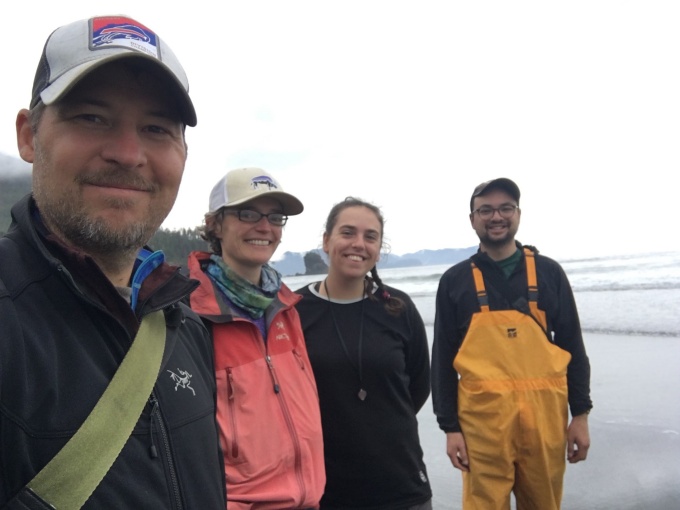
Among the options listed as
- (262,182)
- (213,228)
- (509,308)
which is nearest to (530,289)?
(509,308)

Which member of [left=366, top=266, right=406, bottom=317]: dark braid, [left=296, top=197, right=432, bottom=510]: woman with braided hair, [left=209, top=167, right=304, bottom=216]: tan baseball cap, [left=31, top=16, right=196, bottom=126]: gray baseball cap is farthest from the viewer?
[left=366, top=266, right=406, bottom=317]: dark braid

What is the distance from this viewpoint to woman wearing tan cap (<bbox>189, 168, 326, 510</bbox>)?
2.01 metres

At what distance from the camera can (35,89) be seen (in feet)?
4.03

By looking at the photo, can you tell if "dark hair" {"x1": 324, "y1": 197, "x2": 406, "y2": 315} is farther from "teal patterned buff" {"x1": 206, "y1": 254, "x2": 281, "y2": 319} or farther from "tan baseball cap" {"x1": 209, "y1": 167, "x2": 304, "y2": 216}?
"teal patterned buff" {"x1": 206, "y1": 254, "x2": 281, "y2": 319}

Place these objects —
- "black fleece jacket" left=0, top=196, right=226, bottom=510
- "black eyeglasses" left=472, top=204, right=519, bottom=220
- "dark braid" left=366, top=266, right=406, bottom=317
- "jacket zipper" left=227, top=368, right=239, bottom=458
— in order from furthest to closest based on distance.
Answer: "black eyeglasses" left=472, top=204, right=519, bottom=220
"dark braid" left=366, top=266, right=406, bottom=317
"jacket zipper" left=227, top=368, right=239, bottom=458
"black fleece jacket" left=0, top=196, right=226, bottom=510

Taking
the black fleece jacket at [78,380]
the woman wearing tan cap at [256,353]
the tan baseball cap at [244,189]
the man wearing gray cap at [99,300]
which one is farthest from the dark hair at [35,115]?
the tan baseball cap at [244,189]

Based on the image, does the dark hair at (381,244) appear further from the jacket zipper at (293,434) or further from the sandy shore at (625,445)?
the sandy shore at (625,445)

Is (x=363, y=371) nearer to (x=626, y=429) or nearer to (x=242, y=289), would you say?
(x=242, y=289)

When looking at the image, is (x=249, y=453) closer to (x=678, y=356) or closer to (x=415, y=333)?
(x=415, y=333)

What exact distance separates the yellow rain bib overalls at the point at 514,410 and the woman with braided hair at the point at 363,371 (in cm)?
48

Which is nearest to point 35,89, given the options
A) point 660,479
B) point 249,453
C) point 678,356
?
point 249,453

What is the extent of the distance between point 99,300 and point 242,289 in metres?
1.26

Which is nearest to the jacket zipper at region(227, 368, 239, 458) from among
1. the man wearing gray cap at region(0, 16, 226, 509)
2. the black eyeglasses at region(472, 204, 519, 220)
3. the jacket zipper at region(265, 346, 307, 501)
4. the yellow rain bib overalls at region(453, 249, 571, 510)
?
the jacket zipper at region(265, 346, 307, 501)

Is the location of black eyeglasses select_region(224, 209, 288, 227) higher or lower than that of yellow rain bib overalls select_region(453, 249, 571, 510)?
higher
